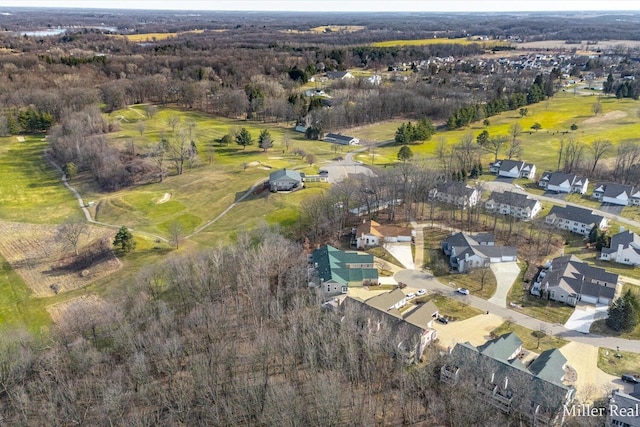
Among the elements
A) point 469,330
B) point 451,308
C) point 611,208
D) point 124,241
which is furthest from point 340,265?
point 611,208

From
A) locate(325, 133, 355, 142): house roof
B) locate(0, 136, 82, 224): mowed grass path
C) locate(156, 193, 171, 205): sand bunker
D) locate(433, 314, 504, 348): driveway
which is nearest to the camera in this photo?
locate(433, 314, 504, 348): driveway

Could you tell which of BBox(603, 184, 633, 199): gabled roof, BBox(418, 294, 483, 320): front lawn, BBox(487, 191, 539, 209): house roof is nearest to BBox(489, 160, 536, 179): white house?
BBox(603, 184, 633, 199): gabled roof

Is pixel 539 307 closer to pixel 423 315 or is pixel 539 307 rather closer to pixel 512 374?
pixel 423 315

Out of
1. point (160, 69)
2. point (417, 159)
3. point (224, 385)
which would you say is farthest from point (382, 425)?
point (160, 69)

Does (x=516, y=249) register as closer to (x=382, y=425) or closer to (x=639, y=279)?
(x=639, y=279)

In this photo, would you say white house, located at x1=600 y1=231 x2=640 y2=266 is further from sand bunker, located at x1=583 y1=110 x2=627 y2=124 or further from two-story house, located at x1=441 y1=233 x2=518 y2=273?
sand bunker, located at x1=583 y1=110 x2=627 y2=124

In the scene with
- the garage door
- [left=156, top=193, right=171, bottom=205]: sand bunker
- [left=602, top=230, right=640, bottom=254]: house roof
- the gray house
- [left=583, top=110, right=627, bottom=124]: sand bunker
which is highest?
[left=583, top=110, right=627, bottom=124]: sand bunker
